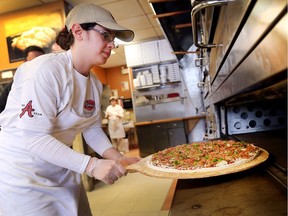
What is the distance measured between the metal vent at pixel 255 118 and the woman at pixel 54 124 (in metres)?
0.66

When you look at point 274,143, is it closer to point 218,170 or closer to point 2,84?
point 218,170

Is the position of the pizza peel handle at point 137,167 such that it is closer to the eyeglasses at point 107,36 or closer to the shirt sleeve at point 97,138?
the shirt sleeve at point 97,138

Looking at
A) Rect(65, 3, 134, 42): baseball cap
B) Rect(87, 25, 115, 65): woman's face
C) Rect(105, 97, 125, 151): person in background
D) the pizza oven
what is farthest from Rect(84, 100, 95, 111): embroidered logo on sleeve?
Rect(105, 97, 125, 151): person in background

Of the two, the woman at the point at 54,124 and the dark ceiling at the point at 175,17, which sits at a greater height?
the dark ceiling at the point at 175,17

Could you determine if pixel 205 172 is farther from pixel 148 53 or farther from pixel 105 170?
pixel 148 53

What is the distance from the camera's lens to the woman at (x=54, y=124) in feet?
3.67

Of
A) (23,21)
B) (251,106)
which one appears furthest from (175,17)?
(23,21)

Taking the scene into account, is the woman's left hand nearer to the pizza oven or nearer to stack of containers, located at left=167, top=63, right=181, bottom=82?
the pizza oven

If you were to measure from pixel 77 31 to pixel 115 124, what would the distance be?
621 cm

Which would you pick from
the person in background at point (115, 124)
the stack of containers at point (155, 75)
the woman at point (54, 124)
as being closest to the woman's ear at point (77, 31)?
the woman at point (54, 124)

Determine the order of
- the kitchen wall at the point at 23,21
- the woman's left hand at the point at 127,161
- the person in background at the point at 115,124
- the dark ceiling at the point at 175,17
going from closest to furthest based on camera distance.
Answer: the woman's left hand at the point at 127,161, the dark ceiling at the point at 175,17, the kitchen wall at the point at 23,21, the person in background at the point at 115,124

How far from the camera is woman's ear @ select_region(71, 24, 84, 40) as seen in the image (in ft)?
4.21

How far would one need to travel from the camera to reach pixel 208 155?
1.42 meters

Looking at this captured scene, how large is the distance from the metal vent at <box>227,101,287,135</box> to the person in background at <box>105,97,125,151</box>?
5.88 metres
